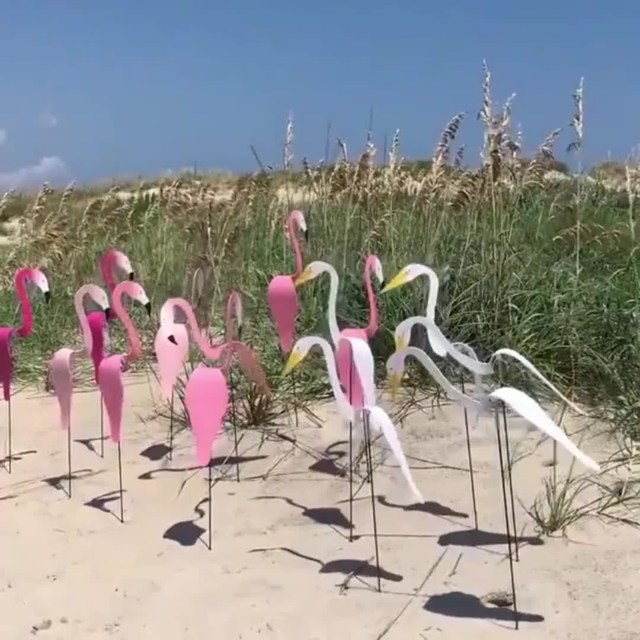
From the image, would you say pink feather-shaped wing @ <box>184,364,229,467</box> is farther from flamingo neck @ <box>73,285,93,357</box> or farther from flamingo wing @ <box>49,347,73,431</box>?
flamingo neck @ <box>73,285,93,357</box>

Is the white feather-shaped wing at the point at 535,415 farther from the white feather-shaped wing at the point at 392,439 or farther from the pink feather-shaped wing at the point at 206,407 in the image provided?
the pink feather-shaped wing at the point at 206,407

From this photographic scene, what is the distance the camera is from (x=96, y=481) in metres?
3.44

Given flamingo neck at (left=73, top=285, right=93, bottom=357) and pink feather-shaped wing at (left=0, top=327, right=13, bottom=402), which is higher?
flamingo neck at (left=73, top=285, right=93, bottom=357)

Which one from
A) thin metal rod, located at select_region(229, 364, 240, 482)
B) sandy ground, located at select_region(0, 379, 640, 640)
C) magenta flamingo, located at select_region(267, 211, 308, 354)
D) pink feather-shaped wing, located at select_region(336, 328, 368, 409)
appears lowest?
sandy ground, located at select_region(0, 379, 640, 640)

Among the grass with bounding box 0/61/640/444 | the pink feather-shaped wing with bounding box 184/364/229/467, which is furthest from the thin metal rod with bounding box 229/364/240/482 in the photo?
the pink feather-shaped wing with bounding box 184/364/229/467

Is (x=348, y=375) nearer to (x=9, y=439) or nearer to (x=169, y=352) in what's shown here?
(x=169, y=352)

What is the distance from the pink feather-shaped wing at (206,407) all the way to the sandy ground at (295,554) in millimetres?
345

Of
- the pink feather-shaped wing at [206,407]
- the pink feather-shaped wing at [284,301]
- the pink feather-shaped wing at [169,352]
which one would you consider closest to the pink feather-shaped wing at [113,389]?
the pink feather-shaped wing at [169,352]

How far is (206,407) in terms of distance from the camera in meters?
2.73

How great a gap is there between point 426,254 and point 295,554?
209 cm

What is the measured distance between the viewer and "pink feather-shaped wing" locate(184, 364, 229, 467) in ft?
8.93

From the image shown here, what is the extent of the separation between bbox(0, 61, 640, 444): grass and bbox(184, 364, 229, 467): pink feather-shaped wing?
4.32ft

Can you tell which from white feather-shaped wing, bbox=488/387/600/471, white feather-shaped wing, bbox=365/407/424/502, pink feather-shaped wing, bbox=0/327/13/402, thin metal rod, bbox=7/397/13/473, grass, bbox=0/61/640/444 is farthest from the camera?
grass, bbox=0/61/640/444

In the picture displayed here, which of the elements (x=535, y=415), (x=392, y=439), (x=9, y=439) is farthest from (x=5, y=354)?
(x=535, y=415)
